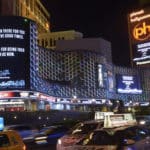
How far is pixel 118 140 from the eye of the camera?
12.6m

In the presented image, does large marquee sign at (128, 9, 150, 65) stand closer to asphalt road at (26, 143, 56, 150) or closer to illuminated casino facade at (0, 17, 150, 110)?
illuminated casino facade at (0, 17, 150, 110)

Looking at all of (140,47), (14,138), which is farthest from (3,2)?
(14,138)

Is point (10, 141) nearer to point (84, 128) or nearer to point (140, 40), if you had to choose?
point (84, 128)

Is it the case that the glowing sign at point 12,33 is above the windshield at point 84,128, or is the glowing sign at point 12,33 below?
above

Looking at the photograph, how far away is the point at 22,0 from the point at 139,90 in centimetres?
4855

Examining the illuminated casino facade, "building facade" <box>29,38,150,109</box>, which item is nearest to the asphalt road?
the illuminated casino facade

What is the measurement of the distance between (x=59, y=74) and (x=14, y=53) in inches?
1625

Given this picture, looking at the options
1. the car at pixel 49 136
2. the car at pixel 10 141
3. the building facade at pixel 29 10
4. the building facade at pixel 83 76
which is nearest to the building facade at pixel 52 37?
the building facade at pixel 29 10

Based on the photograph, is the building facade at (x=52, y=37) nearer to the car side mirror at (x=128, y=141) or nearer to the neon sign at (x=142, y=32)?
the neon sign at (x=142, y=32)

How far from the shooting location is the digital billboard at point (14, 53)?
286 feet

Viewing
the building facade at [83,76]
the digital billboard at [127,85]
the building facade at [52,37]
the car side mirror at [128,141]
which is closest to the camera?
the car side mirror at [128,141]

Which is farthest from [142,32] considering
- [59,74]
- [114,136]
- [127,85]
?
[127,85]

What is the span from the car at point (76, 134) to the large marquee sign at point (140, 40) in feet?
186

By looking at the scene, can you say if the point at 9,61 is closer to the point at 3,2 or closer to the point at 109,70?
the point at 3,2
